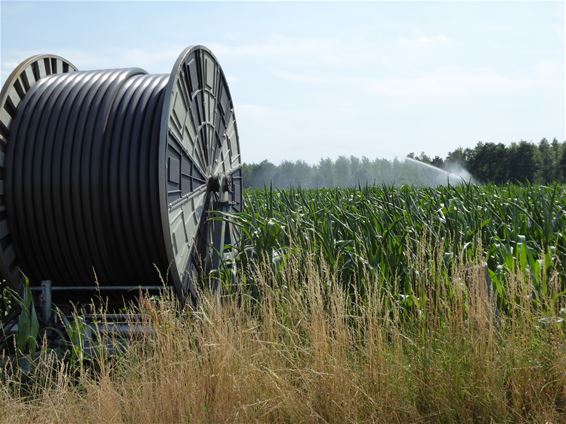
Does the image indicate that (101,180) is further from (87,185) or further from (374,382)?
(374,382)

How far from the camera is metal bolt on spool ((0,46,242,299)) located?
→ 6461 mm

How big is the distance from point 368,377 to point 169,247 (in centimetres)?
273

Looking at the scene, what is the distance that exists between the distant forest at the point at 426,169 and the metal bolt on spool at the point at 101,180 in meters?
61.0

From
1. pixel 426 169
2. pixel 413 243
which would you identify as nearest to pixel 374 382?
pixel 413 243

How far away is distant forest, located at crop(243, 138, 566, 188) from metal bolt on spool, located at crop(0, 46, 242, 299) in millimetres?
61046

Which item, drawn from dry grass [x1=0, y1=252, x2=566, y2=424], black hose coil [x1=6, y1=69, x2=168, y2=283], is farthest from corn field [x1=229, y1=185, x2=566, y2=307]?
black hose coil [x1=6, y1=69, x2=168, y2=283]

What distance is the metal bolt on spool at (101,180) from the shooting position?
6.46 metres

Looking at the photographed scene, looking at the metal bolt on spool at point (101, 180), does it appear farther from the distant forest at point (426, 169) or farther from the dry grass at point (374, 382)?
the distant forest at point (426, 169)

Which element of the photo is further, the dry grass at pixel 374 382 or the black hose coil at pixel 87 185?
the black hose coil at pixel 87 185

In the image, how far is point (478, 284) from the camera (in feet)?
14.1

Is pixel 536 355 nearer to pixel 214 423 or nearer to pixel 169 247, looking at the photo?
pixel 214 423

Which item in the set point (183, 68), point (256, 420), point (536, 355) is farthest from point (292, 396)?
point (183, 68)

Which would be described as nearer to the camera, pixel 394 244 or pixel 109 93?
pixel 394 244

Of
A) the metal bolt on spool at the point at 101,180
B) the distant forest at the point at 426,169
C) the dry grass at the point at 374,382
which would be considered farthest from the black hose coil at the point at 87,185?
the distant forest at the point at 426,169
